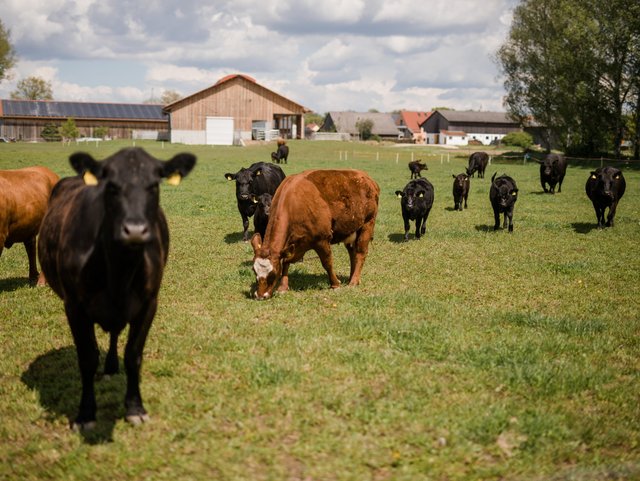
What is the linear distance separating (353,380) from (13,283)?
7.06 m

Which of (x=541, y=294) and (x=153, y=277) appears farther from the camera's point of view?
(x=541, y=294)

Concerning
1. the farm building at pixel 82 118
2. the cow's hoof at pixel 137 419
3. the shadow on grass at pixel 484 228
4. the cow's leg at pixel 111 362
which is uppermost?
the farm building at pixel 82 118

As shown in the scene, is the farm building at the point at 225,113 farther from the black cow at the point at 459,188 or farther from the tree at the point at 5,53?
the black cow at the point at 459,188

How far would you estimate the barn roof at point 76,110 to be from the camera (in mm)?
80375

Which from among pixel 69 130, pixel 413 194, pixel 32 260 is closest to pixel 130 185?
pixel 32 260

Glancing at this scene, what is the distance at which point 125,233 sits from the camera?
4.10 m

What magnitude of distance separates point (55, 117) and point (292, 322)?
82977mm

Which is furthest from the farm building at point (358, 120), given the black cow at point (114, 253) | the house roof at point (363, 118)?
the black cow at point (114, 253)

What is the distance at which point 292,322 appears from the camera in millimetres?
7793

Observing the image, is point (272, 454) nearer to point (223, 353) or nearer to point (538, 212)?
point (223, 353)

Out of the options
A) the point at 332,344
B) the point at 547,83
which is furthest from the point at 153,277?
the point at 547,83

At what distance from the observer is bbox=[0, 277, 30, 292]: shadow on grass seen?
958 cm

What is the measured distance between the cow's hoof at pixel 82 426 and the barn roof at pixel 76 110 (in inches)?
3084

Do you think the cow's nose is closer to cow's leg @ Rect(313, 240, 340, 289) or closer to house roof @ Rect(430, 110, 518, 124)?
→ cow's leg @ Rect(313, 240, 340, 289)
